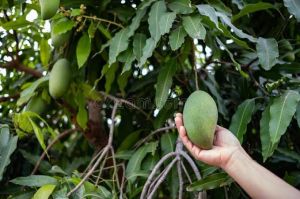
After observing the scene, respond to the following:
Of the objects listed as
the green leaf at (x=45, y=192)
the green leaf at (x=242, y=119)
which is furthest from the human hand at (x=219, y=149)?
the green leaf at (x=45, y=192)

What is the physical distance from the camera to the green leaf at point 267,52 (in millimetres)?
1179

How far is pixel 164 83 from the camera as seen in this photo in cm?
125

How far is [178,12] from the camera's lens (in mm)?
1132

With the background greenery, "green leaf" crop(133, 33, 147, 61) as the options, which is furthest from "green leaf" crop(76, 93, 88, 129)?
"green leaf" crop(133, 33, 147, 61)

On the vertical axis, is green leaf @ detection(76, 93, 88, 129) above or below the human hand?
below

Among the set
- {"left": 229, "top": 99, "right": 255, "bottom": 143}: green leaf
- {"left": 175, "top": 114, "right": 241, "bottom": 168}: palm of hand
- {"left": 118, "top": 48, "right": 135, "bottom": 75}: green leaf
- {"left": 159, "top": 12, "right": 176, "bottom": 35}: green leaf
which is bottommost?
{"left": 229, "top": 99, "right": 255, "bottom": 143}: green leaf

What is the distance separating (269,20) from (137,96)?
1.64ft

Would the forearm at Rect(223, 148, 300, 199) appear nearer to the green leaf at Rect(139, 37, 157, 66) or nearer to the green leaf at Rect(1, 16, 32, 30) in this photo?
the green leaf at Rect(139, 37, 157, 66)

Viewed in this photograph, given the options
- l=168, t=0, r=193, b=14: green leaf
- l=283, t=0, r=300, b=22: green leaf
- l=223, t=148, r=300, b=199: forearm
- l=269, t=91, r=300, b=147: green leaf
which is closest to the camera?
l=223, t=148, r=300, b=199: forearm

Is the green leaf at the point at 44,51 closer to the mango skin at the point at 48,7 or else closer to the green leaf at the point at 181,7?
the mango skin at the point at 48,7

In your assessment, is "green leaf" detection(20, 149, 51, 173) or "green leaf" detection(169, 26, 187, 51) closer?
"green leaf" detection(169, 26, 187, 51)

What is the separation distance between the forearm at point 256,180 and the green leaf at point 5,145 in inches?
21.0

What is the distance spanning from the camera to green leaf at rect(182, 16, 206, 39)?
104cm

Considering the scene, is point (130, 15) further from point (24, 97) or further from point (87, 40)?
point (24, 97)
